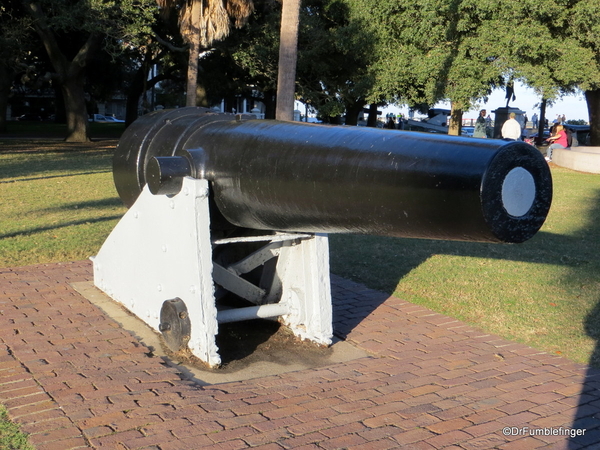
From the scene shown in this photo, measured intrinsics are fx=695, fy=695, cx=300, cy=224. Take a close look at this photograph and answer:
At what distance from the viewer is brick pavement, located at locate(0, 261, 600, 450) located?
336 cm

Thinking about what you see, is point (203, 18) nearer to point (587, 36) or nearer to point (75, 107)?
point (75, 107)

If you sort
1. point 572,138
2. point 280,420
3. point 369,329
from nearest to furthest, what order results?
1. point 280,420
2. point 369,329
3. point 572,138

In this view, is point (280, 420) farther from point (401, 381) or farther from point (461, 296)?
point (461, 296)

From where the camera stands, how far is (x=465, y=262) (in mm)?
7777

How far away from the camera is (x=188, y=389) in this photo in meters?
3.90

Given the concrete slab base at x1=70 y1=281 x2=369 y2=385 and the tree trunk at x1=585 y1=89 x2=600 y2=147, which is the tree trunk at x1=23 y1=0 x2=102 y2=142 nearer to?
the tree trunk at x1=585 y1=89 x2=600 y2=147

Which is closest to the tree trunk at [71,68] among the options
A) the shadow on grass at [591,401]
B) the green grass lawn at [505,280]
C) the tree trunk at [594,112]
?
the green grass lawn at [505,280]

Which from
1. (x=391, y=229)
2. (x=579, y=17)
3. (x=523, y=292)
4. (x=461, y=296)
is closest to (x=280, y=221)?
(x=391, y=229)

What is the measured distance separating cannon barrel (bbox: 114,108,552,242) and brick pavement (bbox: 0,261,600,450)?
1002mm

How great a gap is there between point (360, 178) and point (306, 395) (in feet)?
5.12

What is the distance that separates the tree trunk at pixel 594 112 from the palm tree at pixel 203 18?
45.7 ft

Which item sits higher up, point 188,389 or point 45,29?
point 45,29

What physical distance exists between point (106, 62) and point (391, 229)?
36929 mm

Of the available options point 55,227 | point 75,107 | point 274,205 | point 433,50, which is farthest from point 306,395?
point 75,107
